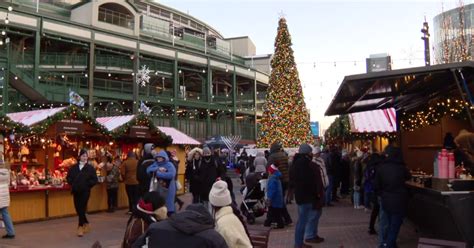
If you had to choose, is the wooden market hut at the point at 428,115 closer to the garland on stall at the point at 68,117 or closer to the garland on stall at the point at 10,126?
the garland on stall at the point at 68,117

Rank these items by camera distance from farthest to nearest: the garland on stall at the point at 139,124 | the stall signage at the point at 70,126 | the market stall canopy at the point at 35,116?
1. the garland on stall at the point at 139,124
2. the market stall canopy at the point at 35,116
3. the stall signage at the point at 70,126

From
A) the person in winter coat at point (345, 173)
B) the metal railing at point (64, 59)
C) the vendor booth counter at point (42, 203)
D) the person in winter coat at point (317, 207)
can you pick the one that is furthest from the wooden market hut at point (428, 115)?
the metal railing at point (64, 59)

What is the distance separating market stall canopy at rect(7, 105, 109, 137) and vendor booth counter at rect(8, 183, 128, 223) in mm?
1627

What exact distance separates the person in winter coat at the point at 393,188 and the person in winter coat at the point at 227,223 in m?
4.31

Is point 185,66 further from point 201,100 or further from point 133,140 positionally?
point 133,140

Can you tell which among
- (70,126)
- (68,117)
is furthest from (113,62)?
(70,126)

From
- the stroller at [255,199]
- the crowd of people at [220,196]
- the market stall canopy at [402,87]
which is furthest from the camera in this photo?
the stroller at [255,199]

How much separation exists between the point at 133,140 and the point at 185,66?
108 feet

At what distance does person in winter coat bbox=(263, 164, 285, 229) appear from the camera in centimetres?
1157

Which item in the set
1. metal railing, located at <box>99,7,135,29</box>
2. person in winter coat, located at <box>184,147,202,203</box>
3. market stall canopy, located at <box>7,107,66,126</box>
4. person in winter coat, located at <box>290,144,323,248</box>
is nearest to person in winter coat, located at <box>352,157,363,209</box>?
person in winter coat, located at <box>184,147,202,203</box>

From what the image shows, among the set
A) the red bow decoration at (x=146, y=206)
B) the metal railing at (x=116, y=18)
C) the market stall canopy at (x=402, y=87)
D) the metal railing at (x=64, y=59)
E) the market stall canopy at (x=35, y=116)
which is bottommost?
the red bow decoration at (x=146, y=206)

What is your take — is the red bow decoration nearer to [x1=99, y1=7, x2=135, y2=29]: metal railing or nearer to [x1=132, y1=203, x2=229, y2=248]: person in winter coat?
[x1=132, y1=203, x2=229, y2=248]: person in winter coat

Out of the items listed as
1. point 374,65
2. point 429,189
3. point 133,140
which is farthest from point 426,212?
point 374,65

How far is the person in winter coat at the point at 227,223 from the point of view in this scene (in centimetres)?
411
